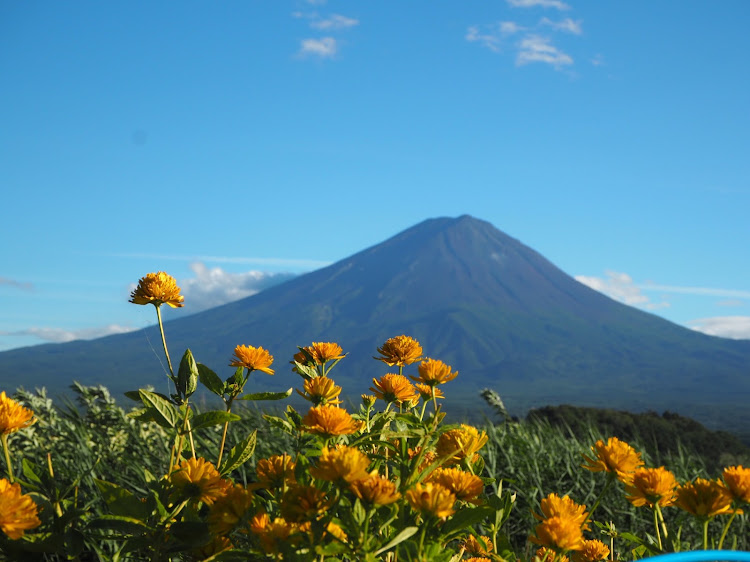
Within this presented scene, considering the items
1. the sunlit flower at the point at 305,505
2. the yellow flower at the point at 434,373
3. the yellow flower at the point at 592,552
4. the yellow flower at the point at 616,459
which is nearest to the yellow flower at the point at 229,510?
the sunlit flower at the point at 305,505

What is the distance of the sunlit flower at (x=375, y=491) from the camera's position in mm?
996

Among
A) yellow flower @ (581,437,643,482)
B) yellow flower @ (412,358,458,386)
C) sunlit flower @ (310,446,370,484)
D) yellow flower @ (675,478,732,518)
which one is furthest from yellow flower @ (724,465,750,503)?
sunlit flower @ (310,446,370,484)

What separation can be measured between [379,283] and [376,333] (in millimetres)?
23867

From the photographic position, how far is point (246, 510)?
121 cm

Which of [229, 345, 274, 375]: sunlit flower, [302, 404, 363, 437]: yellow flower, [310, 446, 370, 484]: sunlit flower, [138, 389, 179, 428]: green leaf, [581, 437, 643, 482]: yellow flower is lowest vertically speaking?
[581, 437, 643, 482]: yellow flower

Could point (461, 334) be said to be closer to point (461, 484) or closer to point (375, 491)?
point (461, 484)

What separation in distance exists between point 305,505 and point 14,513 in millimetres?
470

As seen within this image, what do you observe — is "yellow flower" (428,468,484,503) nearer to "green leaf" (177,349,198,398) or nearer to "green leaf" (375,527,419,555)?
"green leaf" (375,527,419,555)

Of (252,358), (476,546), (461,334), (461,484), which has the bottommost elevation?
(476,546)

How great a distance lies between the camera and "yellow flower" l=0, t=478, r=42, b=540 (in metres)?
1.06

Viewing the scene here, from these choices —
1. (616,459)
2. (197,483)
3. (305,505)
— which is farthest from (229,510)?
(616,459)

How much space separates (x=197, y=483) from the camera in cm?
125

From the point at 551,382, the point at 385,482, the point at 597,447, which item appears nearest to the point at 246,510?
the point at 385,482

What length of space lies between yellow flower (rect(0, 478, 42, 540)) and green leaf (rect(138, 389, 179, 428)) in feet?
0.85
